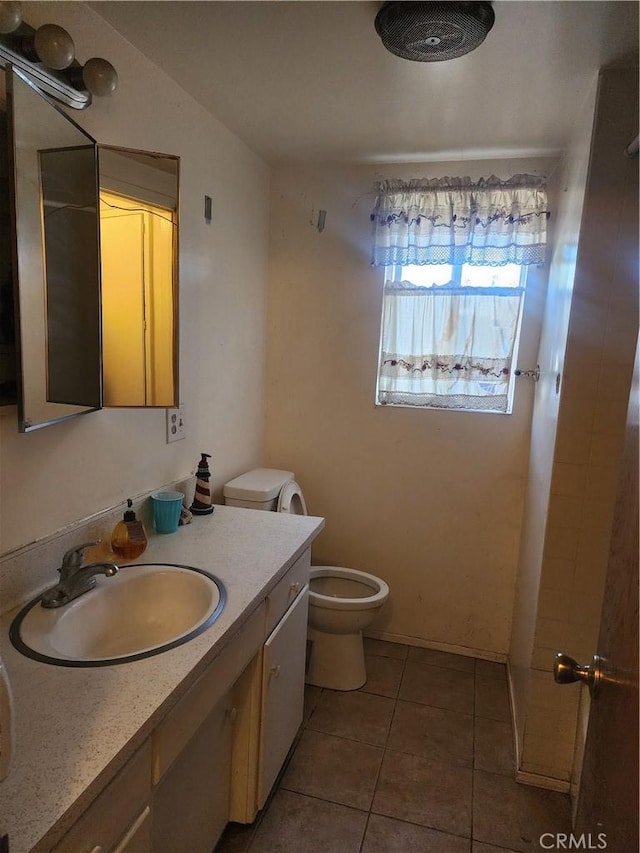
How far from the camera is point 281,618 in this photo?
166 centimetres

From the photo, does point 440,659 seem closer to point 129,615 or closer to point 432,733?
point 432,733

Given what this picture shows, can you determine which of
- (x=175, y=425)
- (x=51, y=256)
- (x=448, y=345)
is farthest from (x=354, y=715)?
(x=51, y=256)

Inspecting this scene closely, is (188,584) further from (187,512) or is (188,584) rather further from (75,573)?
(187,512)

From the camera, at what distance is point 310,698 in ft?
7.39

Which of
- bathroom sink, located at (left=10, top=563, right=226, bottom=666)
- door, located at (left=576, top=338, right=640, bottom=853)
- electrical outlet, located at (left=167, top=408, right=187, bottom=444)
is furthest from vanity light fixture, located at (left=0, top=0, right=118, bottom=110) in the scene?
door, located at (left=576, top=338, right=640, bottom=853)

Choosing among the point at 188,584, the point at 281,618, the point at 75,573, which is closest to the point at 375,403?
A: the point at 281,618

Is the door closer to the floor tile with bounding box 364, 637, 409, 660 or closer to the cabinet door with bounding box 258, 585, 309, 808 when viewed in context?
the cabinet door with bounding box 258, 585, 309, 808

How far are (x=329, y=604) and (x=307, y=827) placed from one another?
752 mm

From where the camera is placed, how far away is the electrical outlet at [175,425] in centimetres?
189

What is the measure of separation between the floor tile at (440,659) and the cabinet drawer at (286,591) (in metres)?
1.05

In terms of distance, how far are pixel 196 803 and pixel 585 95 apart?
237 centimetres

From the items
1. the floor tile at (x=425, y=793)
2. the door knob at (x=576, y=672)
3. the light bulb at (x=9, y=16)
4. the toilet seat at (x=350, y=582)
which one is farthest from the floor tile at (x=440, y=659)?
the light bulb at (x=9, y=16)

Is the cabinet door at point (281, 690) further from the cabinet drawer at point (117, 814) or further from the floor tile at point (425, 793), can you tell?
the cabinet drawer at point (117, 814)

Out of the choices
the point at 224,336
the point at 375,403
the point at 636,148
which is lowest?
the point at 375,403
